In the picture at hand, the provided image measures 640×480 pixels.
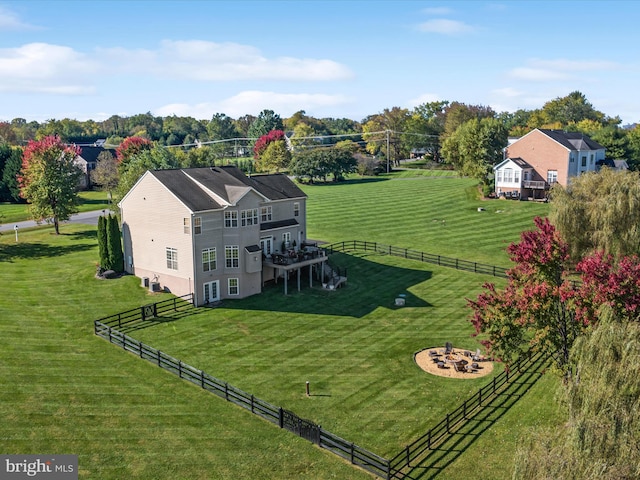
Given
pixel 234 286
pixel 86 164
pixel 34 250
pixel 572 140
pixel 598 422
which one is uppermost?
pixel 572 140

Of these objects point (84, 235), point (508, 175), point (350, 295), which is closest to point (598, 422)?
point (350, 295)

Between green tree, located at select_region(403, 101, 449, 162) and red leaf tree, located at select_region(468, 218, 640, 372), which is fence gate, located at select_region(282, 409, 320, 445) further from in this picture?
green tree, located at select_region(403, 101, 449, 162)

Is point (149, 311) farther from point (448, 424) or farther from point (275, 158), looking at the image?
point (275, 158)

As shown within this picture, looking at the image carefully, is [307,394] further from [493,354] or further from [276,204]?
[276,204]

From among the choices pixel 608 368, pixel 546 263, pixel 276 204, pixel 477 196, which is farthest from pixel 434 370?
pixel 477 196

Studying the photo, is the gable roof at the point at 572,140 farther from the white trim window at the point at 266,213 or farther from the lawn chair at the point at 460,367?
the lawn chair at the point at 460,367

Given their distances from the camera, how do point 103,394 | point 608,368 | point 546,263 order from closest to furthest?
1. point 608,368
2. point 546,263
3. point 103,394
